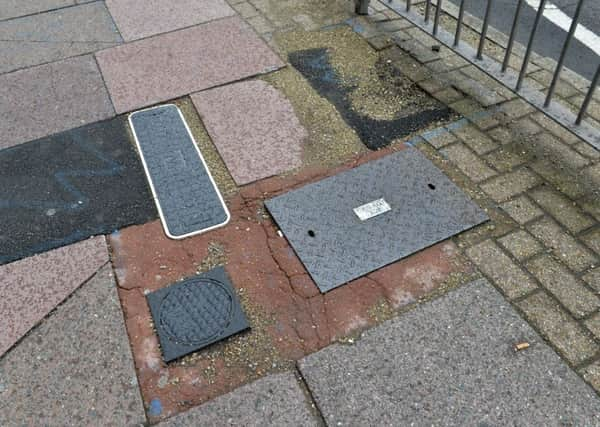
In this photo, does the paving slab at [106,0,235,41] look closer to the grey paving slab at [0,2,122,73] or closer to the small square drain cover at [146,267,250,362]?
the grey paving slab at [0,2,122,73]

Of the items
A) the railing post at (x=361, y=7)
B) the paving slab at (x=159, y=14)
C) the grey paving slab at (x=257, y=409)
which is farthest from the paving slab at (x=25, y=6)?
the grey paving slab at (x=257, y=409)

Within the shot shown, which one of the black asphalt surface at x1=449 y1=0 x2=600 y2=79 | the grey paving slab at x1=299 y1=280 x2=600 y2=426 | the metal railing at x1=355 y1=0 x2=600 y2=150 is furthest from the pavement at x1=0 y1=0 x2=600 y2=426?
the black asphalt surface at x1=449 y1=0 x2=600 y2=79

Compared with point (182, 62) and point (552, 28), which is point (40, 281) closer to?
point (182, 62)

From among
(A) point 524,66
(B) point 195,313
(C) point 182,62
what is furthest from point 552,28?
(B) point 195,313

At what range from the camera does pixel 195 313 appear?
2.54m

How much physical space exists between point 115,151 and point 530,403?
112 inches

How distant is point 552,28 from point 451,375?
154 inches

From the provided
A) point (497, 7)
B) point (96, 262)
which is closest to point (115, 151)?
point (96, 262)

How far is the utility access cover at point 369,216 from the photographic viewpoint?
2756 millimetres

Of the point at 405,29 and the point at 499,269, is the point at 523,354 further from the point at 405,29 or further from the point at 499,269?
the point at 405,29

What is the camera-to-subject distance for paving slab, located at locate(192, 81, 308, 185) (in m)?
3.33

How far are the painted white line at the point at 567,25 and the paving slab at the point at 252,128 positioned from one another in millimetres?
2824

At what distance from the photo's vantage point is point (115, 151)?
11.4ft

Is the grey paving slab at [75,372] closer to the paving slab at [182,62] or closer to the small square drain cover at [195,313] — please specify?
the small square drain cover at [195,313]
